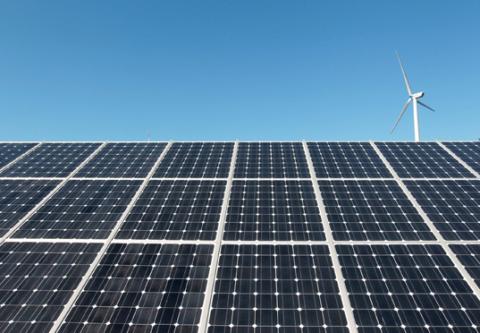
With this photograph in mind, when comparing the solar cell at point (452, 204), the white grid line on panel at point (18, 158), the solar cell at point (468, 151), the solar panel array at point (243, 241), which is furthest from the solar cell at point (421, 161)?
the white grid line on panel at point (18, 158)

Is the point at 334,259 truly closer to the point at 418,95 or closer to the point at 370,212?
the point at 370,212

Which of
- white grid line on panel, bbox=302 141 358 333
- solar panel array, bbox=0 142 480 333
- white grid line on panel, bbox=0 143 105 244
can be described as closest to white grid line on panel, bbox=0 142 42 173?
solar panel array, bbox=0 142 480 333

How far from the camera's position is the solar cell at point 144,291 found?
18266 millimetres

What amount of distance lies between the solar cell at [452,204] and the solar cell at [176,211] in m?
18.2

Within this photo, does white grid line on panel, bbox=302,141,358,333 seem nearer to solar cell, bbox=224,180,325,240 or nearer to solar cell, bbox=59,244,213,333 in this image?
solar cell, bbox=224,180,325,240

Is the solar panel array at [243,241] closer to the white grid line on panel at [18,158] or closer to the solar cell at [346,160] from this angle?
the solar cell at [346,160]

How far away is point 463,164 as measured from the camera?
34.8 metres

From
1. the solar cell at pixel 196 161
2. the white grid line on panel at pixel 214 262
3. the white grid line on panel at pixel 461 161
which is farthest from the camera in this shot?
the solar cell at pixel 196 161

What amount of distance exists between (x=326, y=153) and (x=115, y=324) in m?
28.6

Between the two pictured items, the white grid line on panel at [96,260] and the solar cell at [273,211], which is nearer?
the white grid line on panel at [96,260]

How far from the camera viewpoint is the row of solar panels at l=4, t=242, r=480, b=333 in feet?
59.7

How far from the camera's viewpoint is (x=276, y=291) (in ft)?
65.9

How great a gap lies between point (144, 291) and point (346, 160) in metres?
25.7

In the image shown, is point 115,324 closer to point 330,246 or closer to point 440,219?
point 330,246
